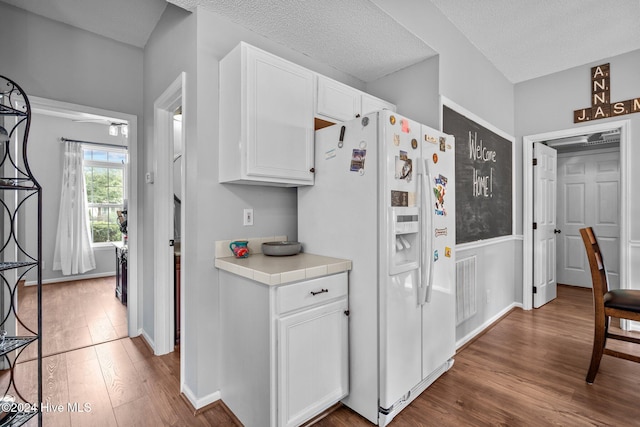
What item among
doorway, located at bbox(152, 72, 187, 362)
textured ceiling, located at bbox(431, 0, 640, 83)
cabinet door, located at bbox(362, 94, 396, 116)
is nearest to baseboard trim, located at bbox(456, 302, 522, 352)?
cabinet door, located at bbox(362, 94, 396, 116)

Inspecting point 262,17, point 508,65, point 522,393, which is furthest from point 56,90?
point 508,65

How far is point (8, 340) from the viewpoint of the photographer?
1.59 m

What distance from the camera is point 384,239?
5.66 ft

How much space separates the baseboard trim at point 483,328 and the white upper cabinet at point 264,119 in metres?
2.06

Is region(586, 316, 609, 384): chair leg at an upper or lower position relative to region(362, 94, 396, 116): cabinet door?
lower

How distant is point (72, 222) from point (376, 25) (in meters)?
5.59

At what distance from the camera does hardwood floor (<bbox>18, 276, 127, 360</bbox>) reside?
2820mm

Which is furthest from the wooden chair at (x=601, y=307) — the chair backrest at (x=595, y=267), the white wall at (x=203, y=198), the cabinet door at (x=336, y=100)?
the white wall at (x=203, y=198)

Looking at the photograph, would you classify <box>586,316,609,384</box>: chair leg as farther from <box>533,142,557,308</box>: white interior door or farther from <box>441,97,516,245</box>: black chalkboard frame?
<box>533,142,557,308</box>: white interior door

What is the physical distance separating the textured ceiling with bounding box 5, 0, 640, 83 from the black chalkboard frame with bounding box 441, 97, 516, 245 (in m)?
0.71

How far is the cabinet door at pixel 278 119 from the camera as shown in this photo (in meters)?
1.81

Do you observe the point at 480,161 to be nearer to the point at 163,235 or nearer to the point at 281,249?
the point at 281,249

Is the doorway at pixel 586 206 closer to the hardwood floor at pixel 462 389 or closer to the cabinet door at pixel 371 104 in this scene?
the hardwood floor at pixel 462 389

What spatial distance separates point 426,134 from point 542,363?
6.85ft
